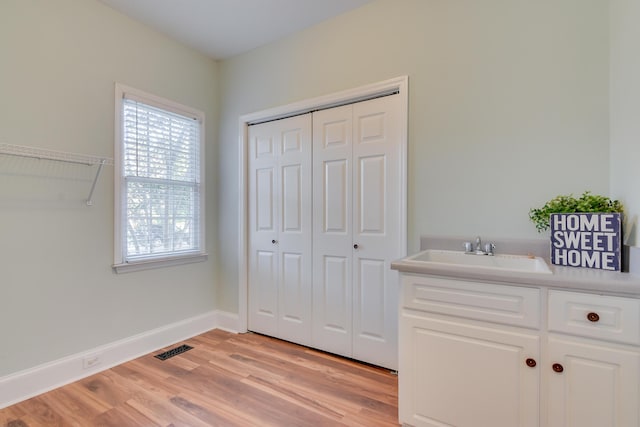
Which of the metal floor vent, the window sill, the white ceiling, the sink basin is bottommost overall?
the metal floor vent

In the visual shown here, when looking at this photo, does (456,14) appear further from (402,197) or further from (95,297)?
(95,297)

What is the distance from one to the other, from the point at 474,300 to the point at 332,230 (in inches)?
50.3

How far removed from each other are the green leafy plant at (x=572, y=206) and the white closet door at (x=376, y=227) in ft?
2.66

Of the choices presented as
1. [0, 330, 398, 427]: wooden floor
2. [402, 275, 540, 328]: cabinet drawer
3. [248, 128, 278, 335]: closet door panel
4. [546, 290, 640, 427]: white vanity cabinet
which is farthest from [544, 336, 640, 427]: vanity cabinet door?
[248, 128, 278, 335]: closet door panel

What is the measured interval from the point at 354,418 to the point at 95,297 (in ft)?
6.58

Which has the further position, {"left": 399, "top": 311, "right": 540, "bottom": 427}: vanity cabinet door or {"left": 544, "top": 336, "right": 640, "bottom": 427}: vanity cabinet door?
{"left": 399, "top": 311, "right": 540, "bottom": 427}: vanity cabinet door

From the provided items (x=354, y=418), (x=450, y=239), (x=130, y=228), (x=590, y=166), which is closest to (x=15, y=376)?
(x=130, y=228)

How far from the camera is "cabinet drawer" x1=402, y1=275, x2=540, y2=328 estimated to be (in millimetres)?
1314

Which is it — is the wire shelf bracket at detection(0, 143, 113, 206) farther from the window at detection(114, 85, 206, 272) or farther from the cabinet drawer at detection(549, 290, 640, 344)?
the cabinet drawer at detection(549, 290, 640, 344)

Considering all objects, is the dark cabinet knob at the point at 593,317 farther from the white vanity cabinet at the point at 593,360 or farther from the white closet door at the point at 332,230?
the white closet door at the point at 332,230

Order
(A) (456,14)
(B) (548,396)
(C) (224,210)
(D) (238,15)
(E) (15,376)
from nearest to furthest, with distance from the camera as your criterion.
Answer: (B) (548,396), (E) (15,376), (A) (456,14), (D) (238,15), (C) (224,210)

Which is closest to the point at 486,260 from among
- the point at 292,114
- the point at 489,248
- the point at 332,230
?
the point at 489,248

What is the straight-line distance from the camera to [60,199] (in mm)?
2074

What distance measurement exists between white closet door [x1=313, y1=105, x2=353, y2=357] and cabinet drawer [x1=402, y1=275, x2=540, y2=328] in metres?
0.89
